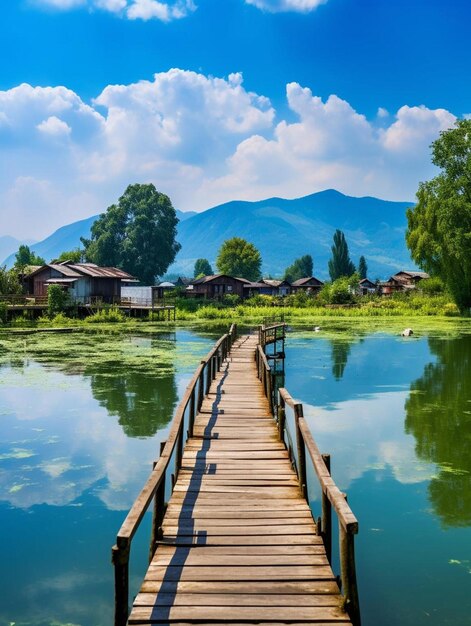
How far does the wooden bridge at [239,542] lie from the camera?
5148mm

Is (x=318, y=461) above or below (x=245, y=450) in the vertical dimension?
above

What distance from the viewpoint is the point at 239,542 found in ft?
21.5

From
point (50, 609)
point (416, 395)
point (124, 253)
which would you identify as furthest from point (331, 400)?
point (124, 253)

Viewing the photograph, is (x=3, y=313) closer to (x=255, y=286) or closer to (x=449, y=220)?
(x=449, y=220)

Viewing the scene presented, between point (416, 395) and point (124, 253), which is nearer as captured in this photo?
point (416, 395)

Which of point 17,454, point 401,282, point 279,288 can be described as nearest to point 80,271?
point 279,288

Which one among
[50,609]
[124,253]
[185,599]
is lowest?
[50,609]

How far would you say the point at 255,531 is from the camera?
269 inches

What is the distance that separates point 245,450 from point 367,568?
3.13 metres

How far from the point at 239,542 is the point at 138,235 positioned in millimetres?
84269

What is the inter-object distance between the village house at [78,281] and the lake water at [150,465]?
30.4 meters

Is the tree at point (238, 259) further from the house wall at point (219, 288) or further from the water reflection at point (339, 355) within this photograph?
the water reflection at point (339, 355)

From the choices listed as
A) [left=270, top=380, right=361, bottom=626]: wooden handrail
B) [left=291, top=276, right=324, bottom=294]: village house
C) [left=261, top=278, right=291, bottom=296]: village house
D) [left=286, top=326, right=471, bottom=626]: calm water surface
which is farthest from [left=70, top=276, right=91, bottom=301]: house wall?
[left=270, top=380, right=361, bottom=626]: wooden handrail

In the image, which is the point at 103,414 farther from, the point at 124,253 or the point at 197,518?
the point at 124,253
